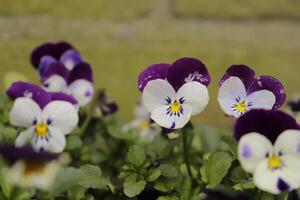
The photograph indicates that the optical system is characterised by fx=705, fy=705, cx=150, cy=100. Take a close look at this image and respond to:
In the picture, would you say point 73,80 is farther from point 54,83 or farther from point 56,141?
point 56,141

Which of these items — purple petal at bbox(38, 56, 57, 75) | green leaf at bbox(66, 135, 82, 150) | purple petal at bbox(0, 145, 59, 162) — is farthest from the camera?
purple petal at bbox(38, 56, 57, 75)

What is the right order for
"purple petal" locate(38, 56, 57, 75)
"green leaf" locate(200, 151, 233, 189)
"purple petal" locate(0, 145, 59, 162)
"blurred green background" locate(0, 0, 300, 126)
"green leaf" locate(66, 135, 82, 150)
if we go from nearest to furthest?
"purple petal" locate(0, 145, 59, 162)
"green leaf" locate(200, 151, 233, 189)
"green leaf" locate(66, 135, 82, 150)
"purple petal" locate(38, 56, 57, 75)
"blurred green background" locate(0, 0, 300, 126)

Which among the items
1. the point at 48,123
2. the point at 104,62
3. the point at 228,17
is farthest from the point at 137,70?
the point at 48,123

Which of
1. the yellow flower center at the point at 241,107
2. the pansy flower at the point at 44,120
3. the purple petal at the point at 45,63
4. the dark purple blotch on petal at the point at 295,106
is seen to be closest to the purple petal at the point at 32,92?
the pansy flower at the point at 44,120

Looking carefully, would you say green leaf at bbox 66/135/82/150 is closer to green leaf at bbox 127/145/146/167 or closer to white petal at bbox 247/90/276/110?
green leaf at bbox 127/145/146/167

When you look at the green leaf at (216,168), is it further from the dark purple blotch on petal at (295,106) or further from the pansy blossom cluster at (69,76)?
the dark purple blotch on petal at (295,106)

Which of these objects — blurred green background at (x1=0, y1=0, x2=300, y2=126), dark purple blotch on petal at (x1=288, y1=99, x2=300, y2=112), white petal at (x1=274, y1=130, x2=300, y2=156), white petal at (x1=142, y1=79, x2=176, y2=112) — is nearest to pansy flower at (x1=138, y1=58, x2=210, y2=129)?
white petal at (x1=142, y1=79, x2=176, y2=112)

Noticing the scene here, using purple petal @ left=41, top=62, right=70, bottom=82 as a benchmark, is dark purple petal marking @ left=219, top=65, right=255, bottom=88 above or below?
above
